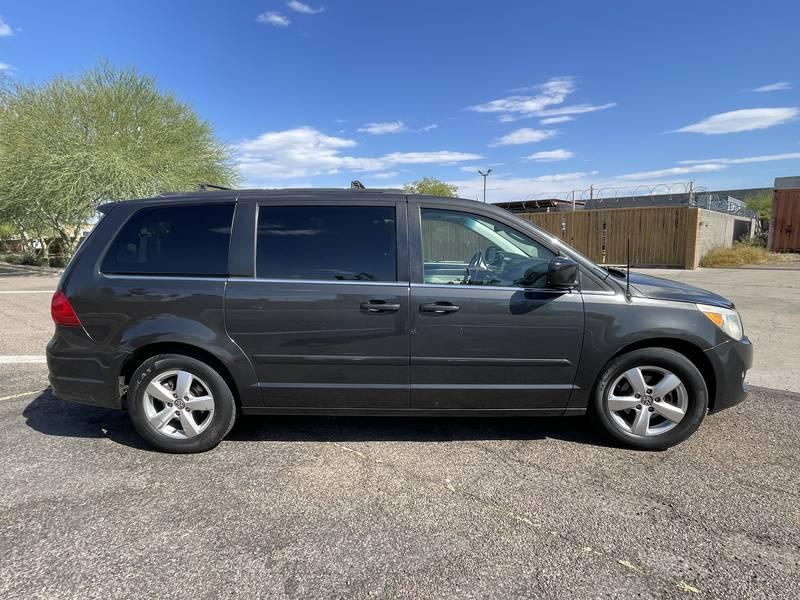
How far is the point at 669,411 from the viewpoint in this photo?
3.49 metres

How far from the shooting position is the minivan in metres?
3.40

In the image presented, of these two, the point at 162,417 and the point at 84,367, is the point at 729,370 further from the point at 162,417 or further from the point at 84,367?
the point at 84,367

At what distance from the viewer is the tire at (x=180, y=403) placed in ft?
11.5

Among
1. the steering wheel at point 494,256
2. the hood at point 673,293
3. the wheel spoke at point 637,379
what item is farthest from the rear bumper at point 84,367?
the hood at point 673,293

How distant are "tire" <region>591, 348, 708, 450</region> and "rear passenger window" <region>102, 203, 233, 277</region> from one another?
2.81 meters

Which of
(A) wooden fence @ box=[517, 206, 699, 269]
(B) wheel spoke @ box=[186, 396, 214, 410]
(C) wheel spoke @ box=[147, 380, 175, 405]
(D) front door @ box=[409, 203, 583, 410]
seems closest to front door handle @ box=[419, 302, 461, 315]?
(D) front door @ box=[409, 203, 583, 410]

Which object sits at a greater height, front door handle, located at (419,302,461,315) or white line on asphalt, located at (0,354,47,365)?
front door handle, located at (419,302,461,315)

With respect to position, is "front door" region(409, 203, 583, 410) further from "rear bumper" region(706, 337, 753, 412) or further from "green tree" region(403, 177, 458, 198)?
"green tree" region(403, 177, 458, 198)

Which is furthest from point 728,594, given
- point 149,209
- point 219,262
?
point 149,209

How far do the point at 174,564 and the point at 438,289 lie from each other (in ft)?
7.02

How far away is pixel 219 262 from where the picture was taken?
3514mm

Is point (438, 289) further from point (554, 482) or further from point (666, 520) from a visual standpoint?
point (666, 520)

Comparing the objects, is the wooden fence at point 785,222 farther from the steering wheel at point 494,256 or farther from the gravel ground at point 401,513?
the steering wheel at point 494,256

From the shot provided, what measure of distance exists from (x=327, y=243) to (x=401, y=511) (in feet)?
5.89
